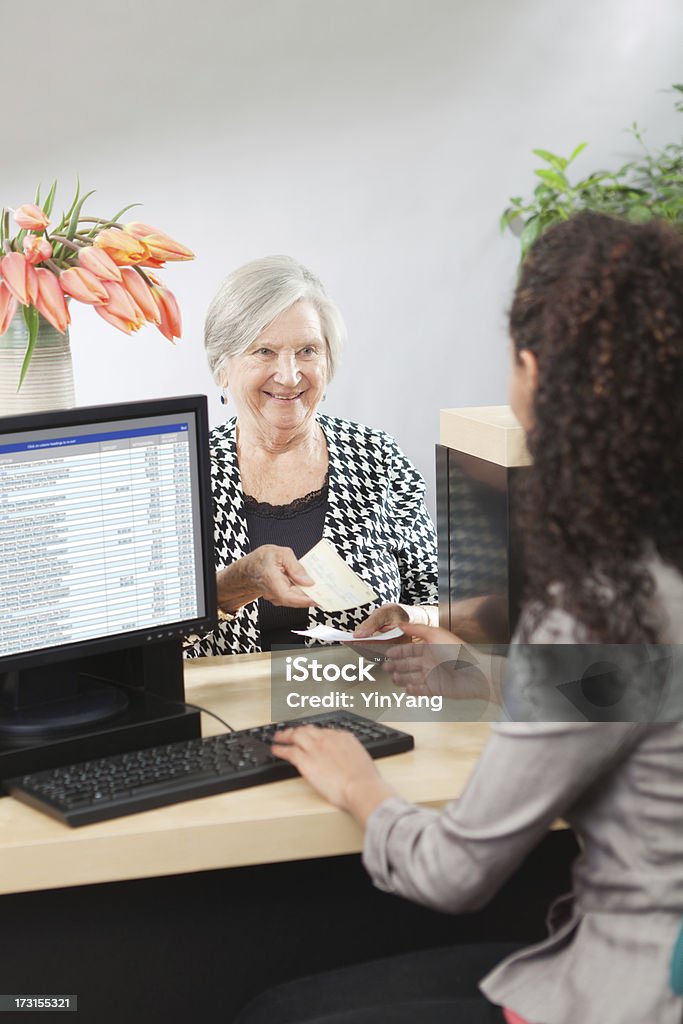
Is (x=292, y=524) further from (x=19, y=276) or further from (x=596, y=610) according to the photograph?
(x=596, y=610)

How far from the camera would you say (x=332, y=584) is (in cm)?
187

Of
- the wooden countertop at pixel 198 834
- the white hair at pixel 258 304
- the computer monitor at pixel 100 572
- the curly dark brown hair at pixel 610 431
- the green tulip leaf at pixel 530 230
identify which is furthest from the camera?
the green tulip leaf at pixel 530 230

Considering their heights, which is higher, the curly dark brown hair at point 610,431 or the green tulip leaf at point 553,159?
the green tulip leaf at point 553,159

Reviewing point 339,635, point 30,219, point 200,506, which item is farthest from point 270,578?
point 30,219

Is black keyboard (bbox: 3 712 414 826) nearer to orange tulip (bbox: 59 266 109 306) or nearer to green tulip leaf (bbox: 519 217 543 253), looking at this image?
orange tulip (bbox: 59 266 109 306)

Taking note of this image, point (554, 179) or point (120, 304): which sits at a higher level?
point (554, 179)

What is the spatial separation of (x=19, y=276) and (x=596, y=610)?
3.29 feet

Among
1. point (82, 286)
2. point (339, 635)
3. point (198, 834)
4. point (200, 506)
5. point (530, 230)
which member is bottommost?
point (198, 834)

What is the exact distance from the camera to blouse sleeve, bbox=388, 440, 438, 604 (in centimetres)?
250

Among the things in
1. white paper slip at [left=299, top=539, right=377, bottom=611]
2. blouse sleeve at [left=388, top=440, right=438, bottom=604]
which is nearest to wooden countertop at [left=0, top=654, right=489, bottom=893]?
white paper slip at [left=299, top=539, right=377, bottom=611]

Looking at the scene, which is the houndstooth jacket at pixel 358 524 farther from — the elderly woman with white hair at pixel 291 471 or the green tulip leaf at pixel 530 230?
the green tulip leaf at pixel 530 230

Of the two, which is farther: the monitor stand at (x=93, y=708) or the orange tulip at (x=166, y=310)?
the orange tulip at (x=166, y=310)

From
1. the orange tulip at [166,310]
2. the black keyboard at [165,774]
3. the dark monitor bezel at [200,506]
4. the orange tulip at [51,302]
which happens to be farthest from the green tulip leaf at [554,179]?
the black keyboard at [165,774]

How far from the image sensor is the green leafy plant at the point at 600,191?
3.76m
